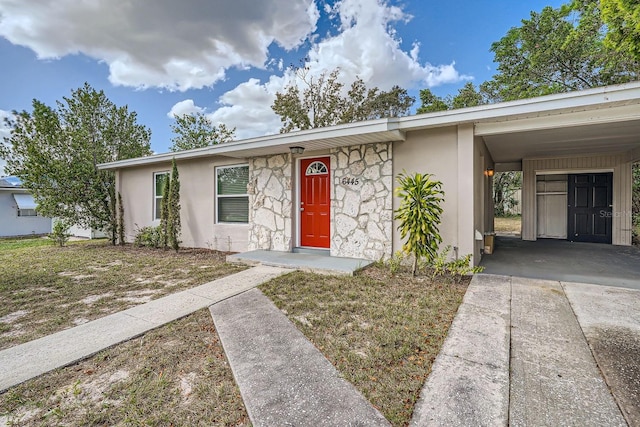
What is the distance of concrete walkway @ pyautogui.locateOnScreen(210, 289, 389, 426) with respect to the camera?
174 cm

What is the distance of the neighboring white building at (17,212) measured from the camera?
13508mm

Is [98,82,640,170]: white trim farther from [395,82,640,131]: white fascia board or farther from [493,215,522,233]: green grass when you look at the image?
[493,215,522,233]: green grass

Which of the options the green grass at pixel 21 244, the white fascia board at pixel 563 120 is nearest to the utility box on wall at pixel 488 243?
the white fascia board at pixel 563 120

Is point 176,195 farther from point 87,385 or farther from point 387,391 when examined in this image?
point 387,391

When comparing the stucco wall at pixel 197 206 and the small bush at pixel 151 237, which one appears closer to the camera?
the stucco wall at pixel 197 206

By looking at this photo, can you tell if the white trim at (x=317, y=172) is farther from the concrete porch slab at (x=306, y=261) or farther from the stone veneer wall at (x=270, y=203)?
the concrete porch slab at (x=306, y=261)

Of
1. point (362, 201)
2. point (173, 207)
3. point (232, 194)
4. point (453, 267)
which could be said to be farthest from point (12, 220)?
point (453, 267)

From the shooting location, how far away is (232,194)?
25.7 feet

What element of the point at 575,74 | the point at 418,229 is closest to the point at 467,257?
the point at 418,229

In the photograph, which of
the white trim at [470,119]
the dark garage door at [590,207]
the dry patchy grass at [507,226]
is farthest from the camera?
the dry patchy grass at [507,226]

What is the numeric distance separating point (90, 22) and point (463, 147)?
8.38m

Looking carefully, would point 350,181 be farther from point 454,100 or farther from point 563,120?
point 454,100

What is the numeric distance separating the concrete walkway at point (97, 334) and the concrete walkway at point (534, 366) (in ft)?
9.01

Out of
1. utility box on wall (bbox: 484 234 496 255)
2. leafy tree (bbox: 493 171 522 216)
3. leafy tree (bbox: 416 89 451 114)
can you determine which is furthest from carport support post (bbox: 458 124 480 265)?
leafy tree (bbox: 493 171 522 216)
